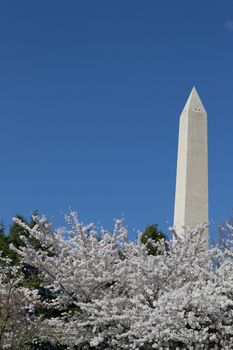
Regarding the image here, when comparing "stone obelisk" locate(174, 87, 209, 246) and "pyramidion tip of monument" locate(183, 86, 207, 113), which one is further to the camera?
"pyramidion tip of monument" locate(183, 86, 207, 113)

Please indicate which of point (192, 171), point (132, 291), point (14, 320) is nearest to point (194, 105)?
point (192, 171)

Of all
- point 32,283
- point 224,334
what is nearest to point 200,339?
point 224,334

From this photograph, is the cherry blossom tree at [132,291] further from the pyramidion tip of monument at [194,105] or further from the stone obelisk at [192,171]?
the pyramidion tip of monument at [194,105]

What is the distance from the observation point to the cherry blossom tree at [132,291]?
32.7 feet

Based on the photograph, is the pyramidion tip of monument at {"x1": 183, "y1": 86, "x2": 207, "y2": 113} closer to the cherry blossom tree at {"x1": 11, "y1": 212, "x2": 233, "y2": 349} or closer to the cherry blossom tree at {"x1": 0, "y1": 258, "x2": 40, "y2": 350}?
the cherry blossom tree at {"x1": 11, "y1": 212, "x2": 233, "y2": 349}

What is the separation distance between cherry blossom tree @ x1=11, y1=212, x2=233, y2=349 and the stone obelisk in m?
8.16

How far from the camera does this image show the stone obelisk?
843 inches

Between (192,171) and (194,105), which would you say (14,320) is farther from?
(194,105)

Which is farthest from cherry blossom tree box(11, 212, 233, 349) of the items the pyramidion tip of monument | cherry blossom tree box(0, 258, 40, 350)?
the pyramidion tip of monument

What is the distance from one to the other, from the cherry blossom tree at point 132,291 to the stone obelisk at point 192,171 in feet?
26.8

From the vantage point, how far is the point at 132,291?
1162cm

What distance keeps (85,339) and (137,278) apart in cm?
154

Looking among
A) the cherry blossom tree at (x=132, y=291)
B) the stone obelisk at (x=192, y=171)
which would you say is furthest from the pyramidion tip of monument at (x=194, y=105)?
the cherry blossom tree at (x=132, y=291)

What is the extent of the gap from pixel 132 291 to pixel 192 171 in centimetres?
1069
